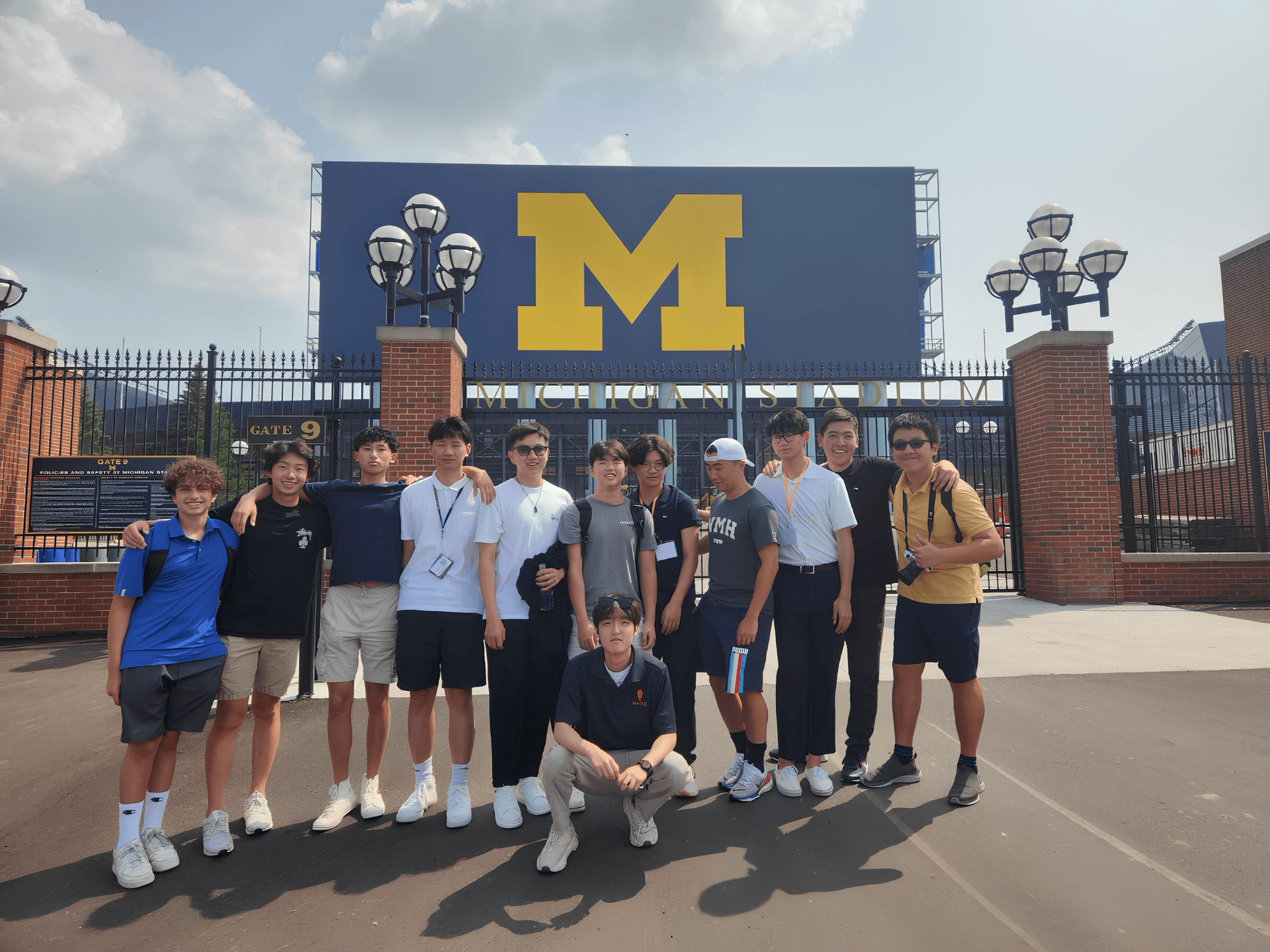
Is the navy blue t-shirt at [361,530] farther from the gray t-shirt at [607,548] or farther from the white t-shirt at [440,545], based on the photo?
the gray t-shirt at [607,548]

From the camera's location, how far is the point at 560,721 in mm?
2705

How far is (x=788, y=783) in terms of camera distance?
3273mm

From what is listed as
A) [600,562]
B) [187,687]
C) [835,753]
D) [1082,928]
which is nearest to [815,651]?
[835,753]

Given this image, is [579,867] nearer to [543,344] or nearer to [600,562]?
[600,562]

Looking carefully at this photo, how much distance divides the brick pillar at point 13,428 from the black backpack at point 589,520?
26.3 ft

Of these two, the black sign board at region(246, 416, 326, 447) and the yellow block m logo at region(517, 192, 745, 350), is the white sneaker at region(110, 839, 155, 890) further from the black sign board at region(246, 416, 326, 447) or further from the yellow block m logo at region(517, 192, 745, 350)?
the yellow block m logo at region(517, 192, 745, 350)

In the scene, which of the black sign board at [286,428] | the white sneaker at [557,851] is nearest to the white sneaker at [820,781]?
the white sneaker at [557,851]

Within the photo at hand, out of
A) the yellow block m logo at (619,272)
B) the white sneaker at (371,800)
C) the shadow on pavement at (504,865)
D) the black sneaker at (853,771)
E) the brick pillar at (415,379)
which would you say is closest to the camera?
the shadow on pavement at (504,865)

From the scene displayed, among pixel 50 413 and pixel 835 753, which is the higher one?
pixel 50 413

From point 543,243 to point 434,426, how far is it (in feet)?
61.7

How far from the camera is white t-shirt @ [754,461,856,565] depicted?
11.1 ft

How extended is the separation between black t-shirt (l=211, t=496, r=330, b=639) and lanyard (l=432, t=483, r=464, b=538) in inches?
22.6

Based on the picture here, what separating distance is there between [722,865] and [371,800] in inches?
65.0

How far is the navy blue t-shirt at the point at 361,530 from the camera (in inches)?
125
